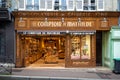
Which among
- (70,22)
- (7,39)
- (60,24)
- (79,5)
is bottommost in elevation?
(7,39)

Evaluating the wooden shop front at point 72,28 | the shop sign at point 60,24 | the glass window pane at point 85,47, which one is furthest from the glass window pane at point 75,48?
the shop sign at point 60,24

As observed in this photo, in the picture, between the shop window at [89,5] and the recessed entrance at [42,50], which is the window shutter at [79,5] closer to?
the shop window at [89,5]

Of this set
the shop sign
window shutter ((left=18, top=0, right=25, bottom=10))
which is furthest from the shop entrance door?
window shutter ((left=18, top=0, right=25, bottom=10))

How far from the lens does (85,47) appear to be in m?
23.9

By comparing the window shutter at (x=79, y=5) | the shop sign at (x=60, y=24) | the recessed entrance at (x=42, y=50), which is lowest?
the recessed entrance at (x=42, y=50)

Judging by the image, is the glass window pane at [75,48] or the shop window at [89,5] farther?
the glass window pane at [75,48]

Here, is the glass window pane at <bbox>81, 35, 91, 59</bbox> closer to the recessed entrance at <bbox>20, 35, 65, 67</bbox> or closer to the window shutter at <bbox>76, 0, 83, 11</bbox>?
the window shutter at <bbox>76, 0, 83, 11</bbox>

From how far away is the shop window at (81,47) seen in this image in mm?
23750

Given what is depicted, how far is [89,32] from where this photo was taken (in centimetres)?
2325

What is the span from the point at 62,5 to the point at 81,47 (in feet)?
11.3

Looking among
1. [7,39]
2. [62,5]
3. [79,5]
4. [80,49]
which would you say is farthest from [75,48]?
[7,39]

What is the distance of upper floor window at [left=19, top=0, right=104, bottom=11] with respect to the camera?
23.3 metres

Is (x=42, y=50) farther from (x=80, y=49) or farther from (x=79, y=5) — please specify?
(x=79, y=5)

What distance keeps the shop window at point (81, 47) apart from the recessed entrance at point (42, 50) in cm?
218
